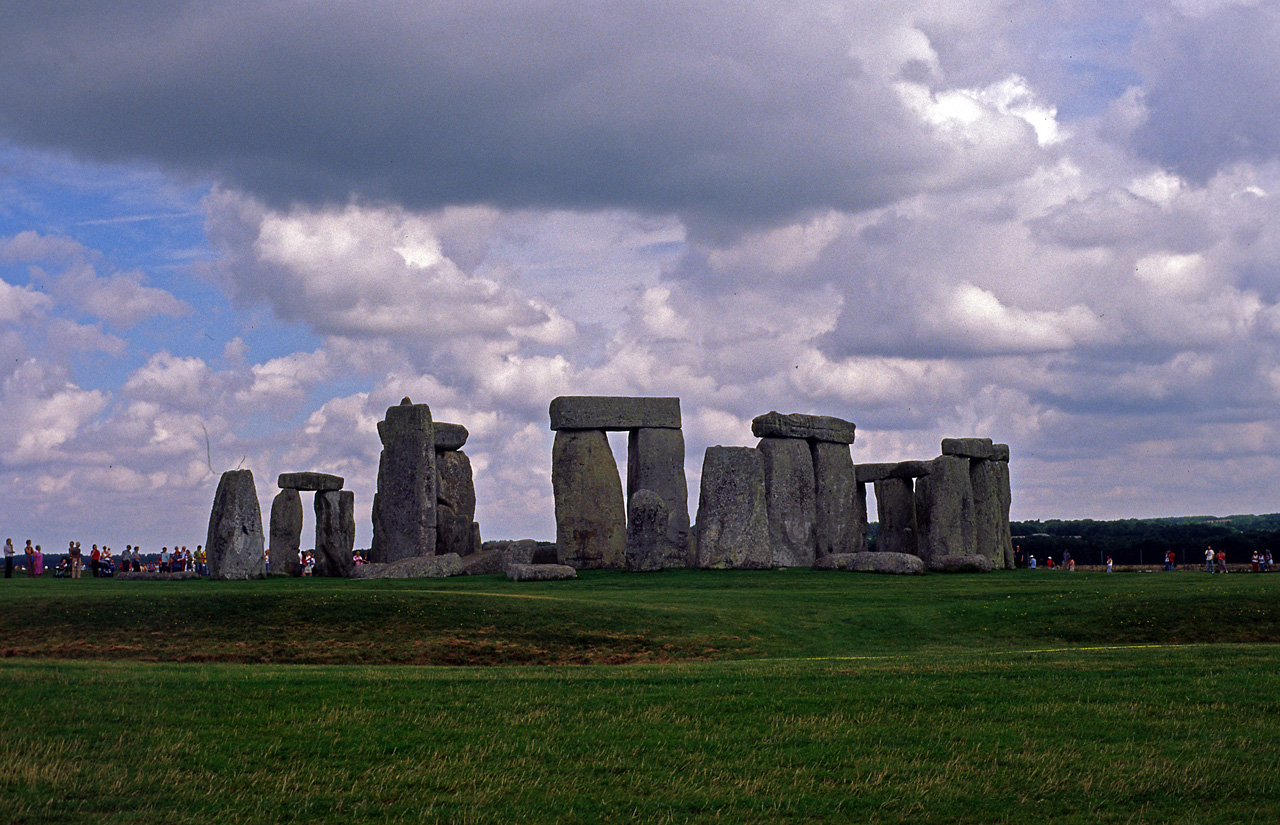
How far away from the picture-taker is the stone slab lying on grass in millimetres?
34719

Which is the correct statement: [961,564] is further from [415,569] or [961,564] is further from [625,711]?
[625,711]

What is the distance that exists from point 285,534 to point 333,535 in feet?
4.89

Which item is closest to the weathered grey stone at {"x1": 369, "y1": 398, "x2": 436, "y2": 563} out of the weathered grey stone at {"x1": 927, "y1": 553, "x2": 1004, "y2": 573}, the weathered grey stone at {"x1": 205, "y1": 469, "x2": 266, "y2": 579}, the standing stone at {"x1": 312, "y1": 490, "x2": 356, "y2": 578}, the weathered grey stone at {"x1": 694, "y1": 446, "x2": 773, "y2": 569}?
the standing stone at {"x1": 312, "y1": 490, "x2": 356, "y2": 578}

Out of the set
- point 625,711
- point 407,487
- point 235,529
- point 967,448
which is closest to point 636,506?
point 407,487

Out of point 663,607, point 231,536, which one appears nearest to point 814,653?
point 663,607

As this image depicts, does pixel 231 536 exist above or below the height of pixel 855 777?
above

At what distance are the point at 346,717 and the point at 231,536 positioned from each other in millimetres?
20704

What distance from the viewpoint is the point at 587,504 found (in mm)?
35031

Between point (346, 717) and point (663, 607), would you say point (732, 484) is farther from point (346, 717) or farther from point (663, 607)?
point (346, 717)

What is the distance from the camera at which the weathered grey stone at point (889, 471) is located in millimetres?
39188

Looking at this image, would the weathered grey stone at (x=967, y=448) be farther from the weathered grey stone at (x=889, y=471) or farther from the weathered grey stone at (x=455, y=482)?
the weathered grey stone at (x=455, y=482)

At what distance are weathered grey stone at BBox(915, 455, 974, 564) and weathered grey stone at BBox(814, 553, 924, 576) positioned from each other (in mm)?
4243

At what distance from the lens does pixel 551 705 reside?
43.4 feet

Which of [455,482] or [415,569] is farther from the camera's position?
[455,482]
